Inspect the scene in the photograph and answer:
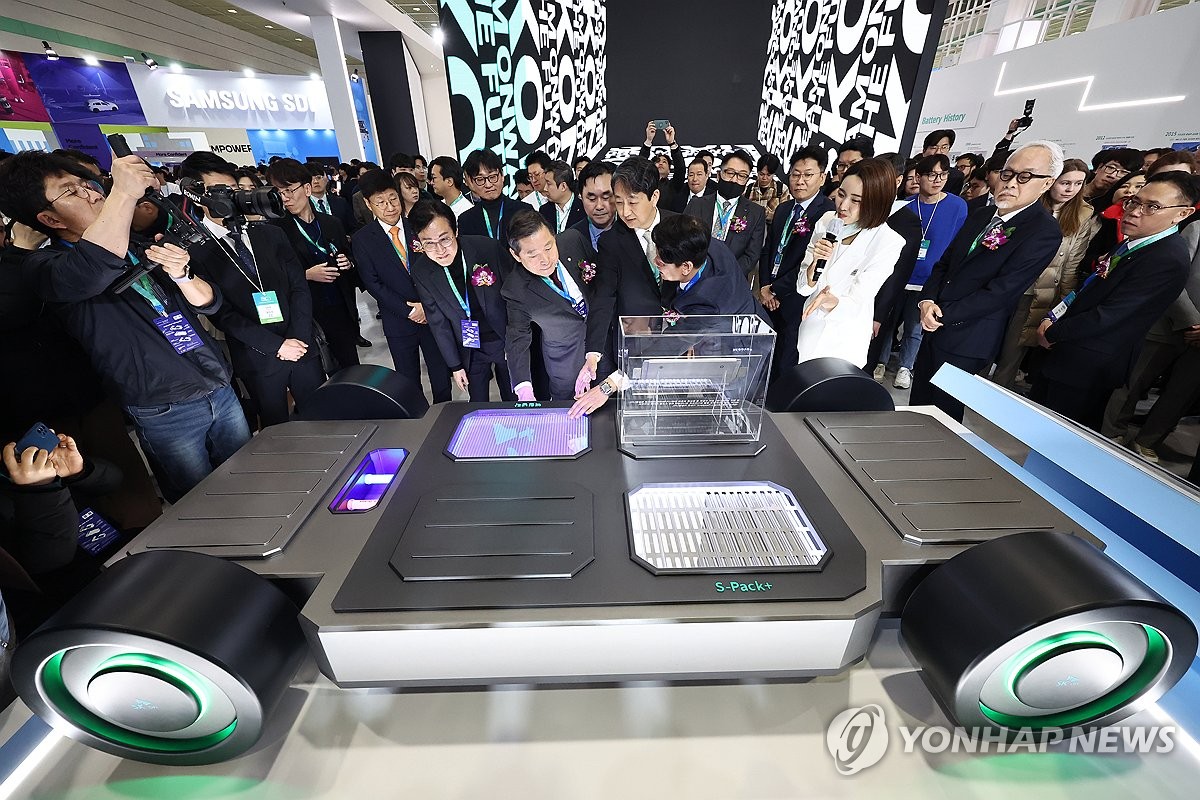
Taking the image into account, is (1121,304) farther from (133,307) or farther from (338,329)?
(338,329)

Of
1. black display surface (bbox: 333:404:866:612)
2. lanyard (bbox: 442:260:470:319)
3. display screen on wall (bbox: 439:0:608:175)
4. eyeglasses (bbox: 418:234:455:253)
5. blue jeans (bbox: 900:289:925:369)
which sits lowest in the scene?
blue jeans (bbox: 900:289:925:369)

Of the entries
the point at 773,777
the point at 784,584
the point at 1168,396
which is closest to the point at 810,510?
the point at 784,584

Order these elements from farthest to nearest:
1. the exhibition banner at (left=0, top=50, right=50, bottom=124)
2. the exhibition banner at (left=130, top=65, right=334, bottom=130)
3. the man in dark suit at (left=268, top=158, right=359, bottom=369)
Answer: the exhibition banner at (left=130, top=65, right=334, bottom=130) → the exhibition banner at (left=0, top=50, right=50, bottom=124) → the man in dark suit at (left=268, top=158, right=359, bottom=369)

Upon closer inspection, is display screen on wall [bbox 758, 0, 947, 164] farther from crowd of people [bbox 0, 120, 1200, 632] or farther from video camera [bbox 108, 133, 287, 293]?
video camera [bbox 108, 133, 287, 293]

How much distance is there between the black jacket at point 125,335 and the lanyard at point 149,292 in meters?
0.01

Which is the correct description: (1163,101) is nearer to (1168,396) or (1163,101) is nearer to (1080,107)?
(1080,107)

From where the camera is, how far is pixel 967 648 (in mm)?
764

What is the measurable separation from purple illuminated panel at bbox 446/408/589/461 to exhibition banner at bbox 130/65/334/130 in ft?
30.0

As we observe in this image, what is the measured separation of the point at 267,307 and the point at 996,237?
9.53 ft

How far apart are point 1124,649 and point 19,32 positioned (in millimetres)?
10643

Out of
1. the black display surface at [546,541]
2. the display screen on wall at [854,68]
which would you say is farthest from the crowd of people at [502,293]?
the display screen on wall at [854,68]

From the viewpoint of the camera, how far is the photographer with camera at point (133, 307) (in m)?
1.30

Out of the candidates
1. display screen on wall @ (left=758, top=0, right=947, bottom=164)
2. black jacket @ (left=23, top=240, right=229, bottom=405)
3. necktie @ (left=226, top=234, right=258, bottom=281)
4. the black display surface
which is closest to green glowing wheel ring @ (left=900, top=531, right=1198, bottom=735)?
the black display surface

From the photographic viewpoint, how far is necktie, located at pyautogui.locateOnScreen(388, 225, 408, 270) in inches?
102
